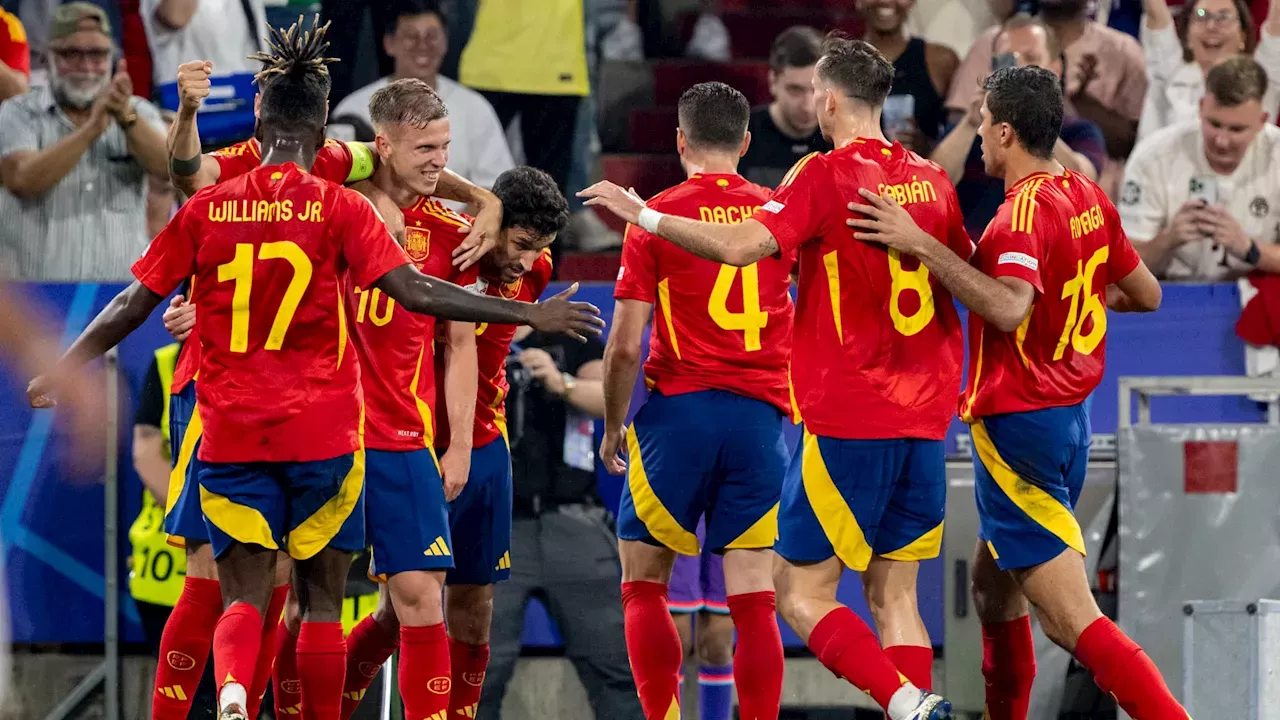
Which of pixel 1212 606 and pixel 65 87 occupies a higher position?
pixel 65 87

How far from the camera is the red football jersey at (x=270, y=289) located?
4.56 metres

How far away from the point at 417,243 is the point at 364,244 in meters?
0.77

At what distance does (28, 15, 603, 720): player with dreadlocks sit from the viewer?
15.0 ft

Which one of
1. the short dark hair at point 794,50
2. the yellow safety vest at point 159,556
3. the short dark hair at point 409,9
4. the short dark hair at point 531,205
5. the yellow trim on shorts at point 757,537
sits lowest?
the yellow safety vest at point 159,556

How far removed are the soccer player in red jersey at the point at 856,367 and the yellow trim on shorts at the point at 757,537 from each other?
637mm

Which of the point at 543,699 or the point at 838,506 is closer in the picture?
the point at 838,506

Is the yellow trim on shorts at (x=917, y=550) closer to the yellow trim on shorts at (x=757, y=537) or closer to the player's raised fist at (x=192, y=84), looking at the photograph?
the yellow trim on shorts at (x=757, y=537)

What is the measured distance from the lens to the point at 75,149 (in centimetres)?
777

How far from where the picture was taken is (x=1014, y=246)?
4754mm

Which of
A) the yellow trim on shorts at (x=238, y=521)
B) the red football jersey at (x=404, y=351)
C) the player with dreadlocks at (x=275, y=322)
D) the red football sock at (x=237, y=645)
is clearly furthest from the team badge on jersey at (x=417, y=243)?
the red football sock at (x=237, y=645)

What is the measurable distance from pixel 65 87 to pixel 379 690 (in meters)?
3.59

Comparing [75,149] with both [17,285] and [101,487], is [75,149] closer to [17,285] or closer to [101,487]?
[17,285]

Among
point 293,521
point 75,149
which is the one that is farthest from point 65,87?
point 293,521

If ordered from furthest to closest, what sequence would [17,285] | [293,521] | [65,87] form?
[65,87] < [17,285] < [293,521]
